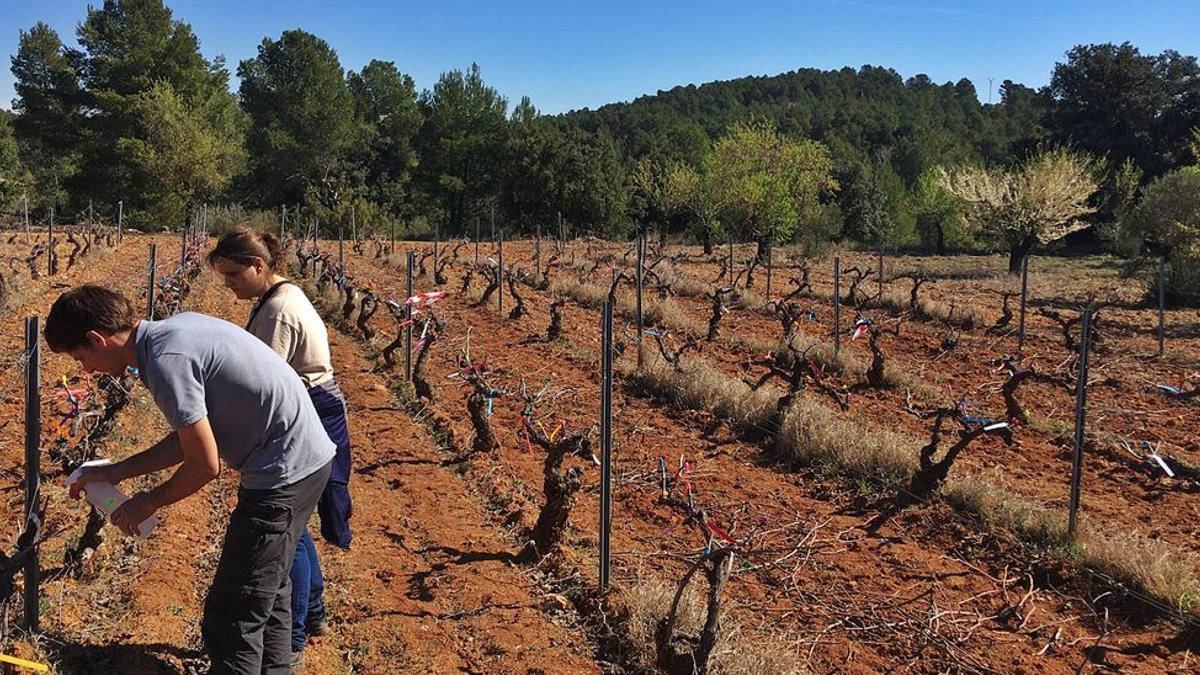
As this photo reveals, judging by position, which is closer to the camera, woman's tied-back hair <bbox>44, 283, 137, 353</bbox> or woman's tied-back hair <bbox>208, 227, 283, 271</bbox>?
woman's tied-back hair <bbox>44, 283, 137, 353</bbox>

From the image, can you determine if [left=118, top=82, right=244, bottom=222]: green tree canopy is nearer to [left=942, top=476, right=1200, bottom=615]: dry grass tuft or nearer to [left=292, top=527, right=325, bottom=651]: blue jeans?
[left=942, top=476, right=1200, bottom=615]: dry grass tuft

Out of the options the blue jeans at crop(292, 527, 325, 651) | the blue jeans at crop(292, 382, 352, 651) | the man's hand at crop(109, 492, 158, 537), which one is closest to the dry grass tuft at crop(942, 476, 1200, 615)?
the blue jeans at crop(292, 382, 352, 651)

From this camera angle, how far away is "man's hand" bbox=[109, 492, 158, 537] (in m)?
2.39

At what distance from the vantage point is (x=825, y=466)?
628 cm

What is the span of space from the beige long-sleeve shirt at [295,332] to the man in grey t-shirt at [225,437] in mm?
620

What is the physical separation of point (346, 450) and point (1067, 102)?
44160 mm

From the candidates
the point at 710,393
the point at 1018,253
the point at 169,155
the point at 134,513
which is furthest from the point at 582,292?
the point at 169,155

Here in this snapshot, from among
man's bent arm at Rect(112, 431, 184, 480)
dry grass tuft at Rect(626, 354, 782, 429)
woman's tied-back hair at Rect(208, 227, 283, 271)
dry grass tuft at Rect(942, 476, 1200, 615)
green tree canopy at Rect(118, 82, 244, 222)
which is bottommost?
dry grass tuft at Rect(942, 476, 1200, 615)

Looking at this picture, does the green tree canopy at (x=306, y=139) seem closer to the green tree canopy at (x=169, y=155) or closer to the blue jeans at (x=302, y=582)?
the green tree canopy at (x=169, y=155)

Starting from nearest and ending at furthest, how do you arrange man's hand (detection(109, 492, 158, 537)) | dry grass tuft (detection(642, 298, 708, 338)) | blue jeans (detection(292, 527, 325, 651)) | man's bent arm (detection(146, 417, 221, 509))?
1. man's bent arm (detection(146, 417, 221, 509))
2. man's hand (detection(109, 492, 158, 537))
3. blue jeans (detection(292, 527, 325, 651))
4. dry grass tuft (detection(642, 298, 708, 338))

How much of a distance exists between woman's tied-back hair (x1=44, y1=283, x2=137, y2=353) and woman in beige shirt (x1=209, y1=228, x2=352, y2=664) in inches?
29.7

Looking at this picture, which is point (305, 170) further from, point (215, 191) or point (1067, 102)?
point (1067, 102)

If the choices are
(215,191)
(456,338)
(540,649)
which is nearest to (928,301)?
(456,338)

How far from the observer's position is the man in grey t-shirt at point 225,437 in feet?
7.35
